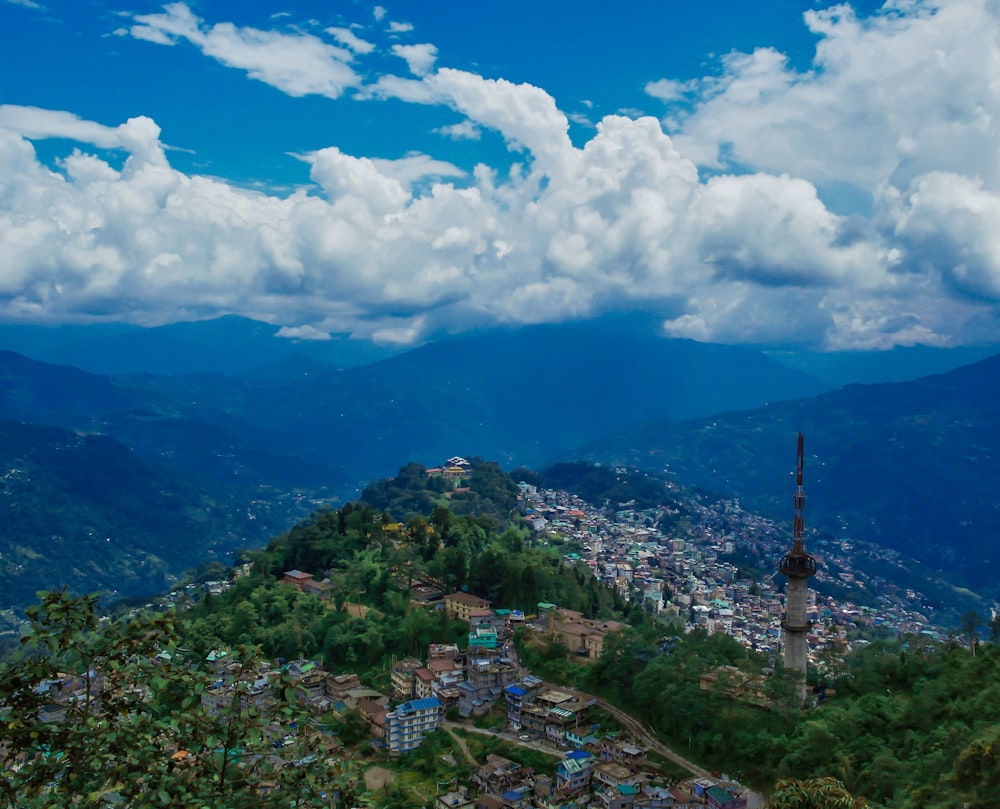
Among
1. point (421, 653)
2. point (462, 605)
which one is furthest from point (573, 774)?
point (462, 605)

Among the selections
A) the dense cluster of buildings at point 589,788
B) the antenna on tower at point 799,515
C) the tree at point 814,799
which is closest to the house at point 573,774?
the dense cluster of buildings at point 589,788

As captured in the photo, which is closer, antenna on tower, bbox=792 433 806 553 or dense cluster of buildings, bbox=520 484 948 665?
antenna on tower, bbox=792 433 806 553

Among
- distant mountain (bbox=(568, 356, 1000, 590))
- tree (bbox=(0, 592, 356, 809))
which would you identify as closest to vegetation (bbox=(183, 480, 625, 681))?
tree (bbox=(0, 592, 356, 809))

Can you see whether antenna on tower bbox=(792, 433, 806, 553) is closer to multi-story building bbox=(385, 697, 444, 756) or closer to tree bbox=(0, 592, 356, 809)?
multi-story building bbox=(385, 697, 444, 756)

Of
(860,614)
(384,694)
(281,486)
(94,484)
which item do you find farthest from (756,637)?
(281,486)

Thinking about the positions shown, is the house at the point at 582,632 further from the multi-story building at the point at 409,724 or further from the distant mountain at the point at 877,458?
the distant mountain at the point at 877,458

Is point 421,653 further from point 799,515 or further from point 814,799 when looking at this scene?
point 814,799
